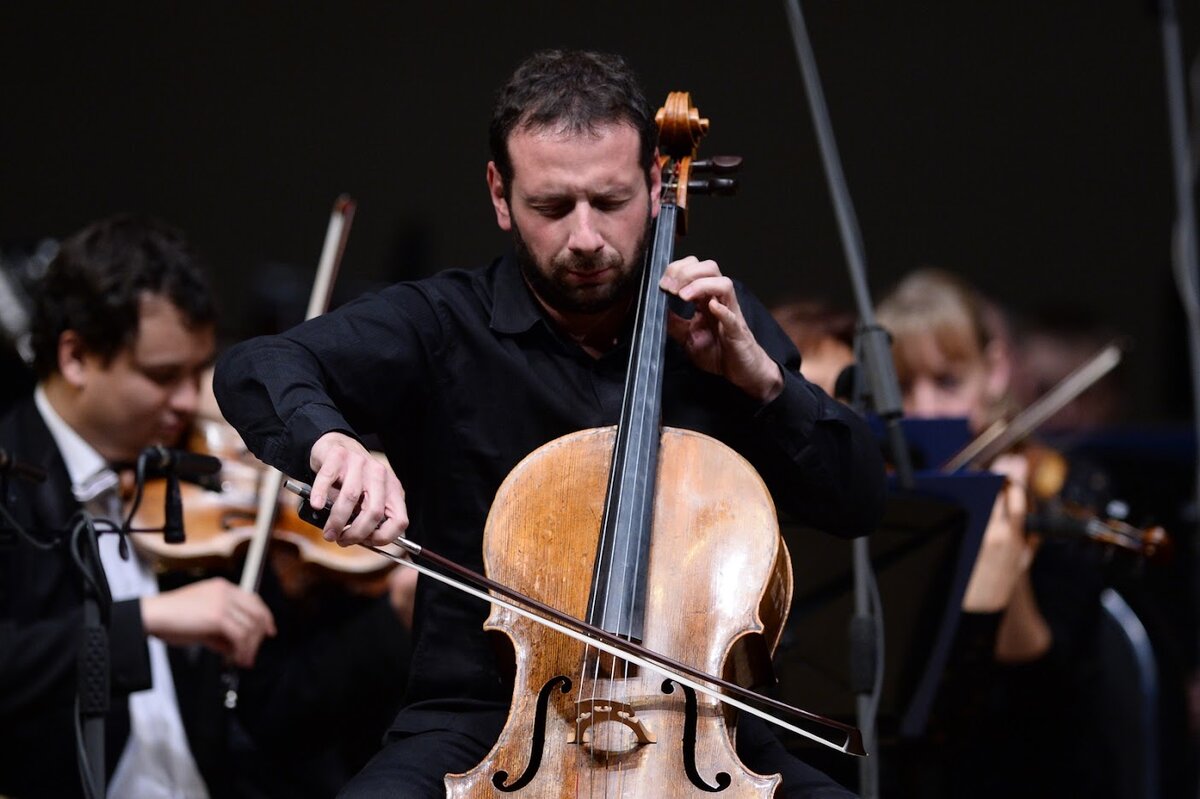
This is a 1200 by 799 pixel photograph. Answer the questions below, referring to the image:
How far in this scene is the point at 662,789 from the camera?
140cm

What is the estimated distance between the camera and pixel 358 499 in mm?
1411

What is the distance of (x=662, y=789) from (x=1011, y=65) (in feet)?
12.0

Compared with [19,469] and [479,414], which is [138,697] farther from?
[479,414]

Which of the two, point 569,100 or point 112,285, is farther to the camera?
point 112,285

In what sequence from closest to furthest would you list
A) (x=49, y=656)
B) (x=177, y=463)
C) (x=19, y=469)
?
(x=19, y=469)
(x=177, y=463)
(x=49, y=656)

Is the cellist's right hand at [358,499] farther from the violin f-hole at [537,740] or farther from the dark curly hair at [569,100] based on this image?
the dark curly hair at [569,100]

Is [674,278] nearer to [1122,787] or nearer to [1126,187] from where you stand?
[1122,787]

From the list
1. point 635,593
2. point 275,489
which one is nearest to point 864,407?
point 635,593

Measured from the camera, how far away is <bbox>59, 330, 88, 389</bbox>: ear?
2.48m

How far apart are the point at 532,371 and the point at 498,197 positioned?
0.22 meters

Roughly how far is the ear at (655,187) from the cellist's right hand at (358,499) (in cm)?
55

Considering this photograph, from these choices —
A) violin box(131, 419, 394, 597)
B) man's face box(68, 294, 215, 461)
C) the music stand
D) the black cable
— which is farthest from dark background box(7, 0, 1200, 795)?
the black cable

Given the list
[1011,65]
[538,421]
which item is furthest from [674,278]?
[1011,65]

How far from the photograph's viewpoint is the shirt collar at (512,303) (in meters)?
1.79
